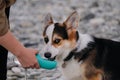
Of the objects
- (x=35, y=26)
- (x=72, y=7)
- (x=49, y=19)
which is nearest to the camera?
(x=49, y=19)

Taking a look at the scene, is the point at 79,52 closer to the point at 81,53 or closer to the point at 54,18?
the point at 81,53

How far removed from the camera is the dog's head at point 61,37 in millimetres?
4926

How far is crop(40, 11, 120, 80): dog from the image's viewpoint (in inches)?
197

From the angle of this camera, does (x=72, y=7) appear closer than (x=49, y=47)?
No

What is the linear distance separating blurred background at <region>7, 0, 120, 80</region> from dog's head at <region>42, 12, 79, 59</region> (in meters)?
1.32

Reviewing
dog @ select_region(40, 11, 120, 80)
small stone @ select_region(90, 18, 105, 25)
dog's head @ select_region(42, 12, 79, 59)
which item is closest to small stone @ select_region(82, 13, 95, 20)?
small stone @ select_region(90, 18, 105, 25)

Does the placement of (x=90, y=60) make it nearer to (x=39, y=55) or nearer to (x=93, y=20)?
(x=39, y=55)

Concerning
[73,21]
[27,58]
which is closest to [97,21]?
[73,21]

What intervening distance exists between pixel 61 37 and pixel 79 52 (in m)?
0.25

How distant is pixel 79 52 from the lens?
202 inches

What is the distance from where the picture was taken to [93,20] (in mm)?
9594

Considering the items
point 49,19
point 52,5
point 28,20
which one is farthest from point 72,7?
point 49,19

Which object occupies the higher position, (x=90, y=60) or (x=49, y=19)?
(x=49, y=19)

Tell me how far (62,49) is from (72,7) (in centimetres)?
611
